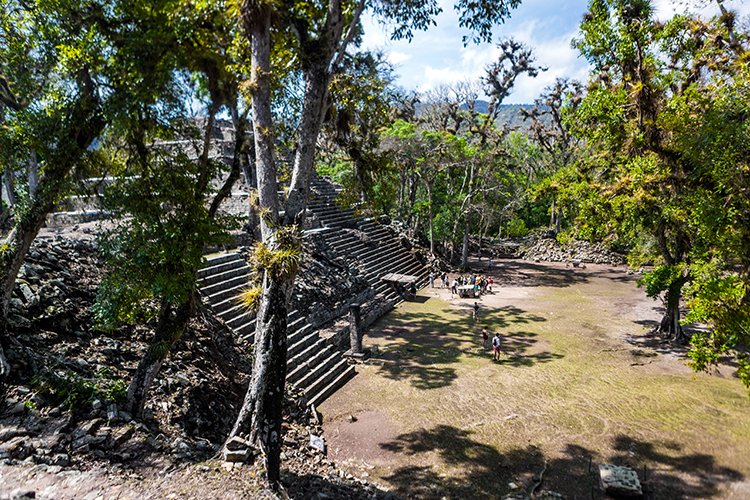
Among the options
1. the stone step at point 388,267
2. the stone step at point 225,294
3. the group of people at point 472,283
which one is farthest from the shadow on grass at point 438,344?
the stone step at point 225,294

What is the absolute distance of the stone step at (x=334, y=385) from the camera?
11774mm

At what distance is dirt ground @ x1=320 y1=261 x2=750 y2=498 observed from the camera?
8.59 meters

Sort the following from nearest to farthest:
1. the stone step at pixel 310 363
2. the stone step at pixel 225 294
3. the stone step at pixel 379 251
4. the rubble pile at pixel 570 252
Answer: the stone step at pixel 310 363
the stone step at pixel 225 294
the stone step at pixel 379 251
the rubble pile at pixel 570 252

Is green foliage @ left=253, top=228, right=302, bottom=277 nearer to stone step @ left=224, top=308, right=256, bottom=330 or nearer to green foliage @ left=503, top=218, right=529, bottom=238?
stone step @ left=224, top=308, right=256, bottom=330

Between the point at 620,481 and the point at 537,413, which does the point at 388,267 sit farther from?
the point at 620,481

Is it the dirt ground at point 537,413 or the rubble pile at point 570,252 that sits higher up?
the rubble pile at point 570,252

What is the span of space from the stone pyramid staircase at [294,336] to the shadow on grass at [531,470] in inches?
132

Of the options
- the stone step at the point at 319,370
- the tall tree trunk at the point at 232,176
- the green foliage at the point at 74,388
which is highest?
the tall tree trunk at the point at 232,176

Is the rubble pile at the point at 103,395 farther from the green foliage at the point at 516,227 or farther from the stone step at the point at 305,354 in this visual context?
the green foliage at the point at 516,227

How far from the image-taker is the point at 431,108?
A: 122 ft

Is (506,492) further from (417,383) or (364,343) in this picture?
(364,343)

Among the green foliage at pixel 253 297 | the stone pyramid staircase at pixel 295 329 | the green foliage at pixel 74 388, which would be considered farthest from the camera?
the stone pyramid staircase at pixel 295 329

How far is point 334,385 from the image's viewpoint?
12.7 meters

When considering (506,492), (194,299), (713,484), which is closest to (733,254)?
(713,484)
